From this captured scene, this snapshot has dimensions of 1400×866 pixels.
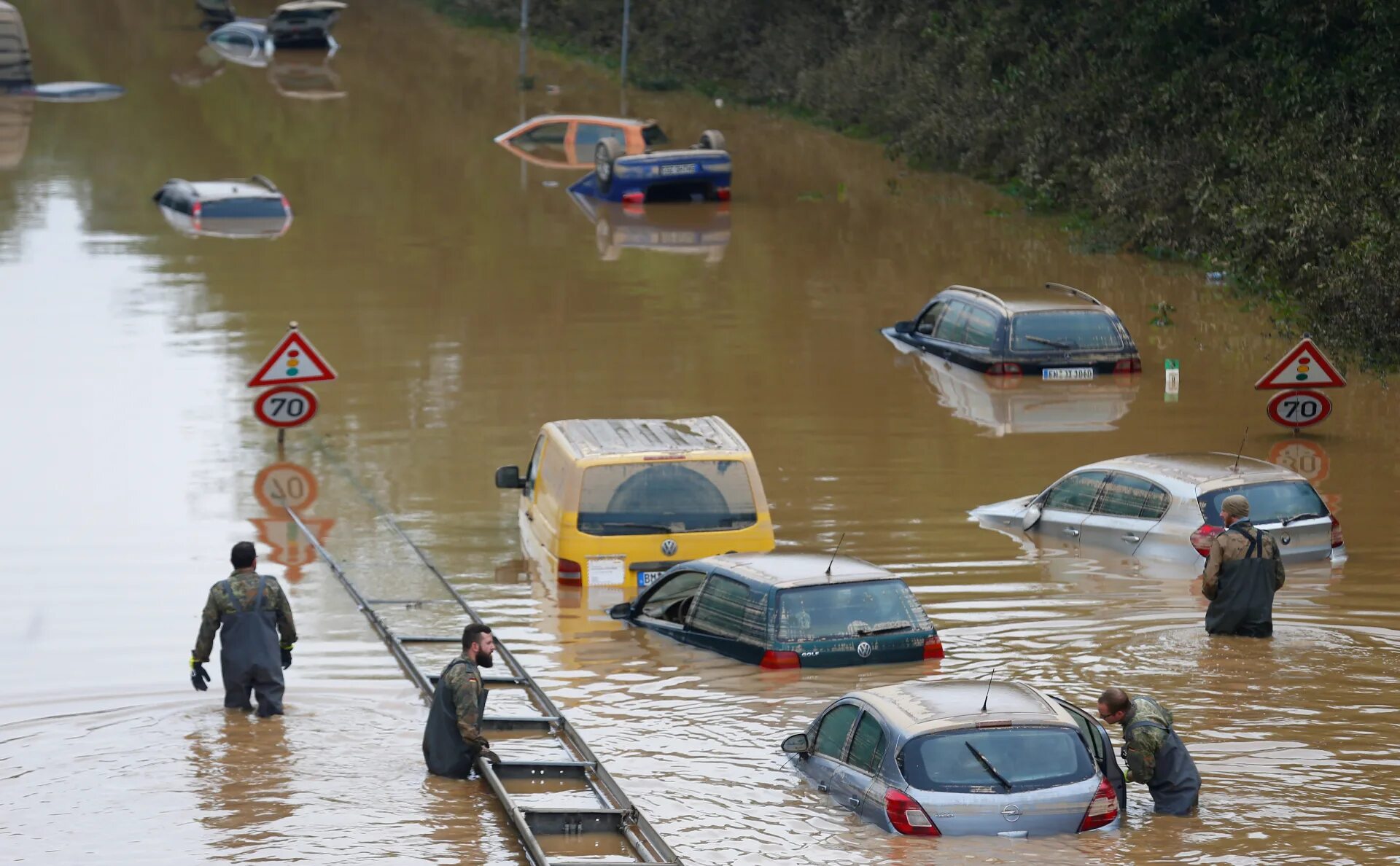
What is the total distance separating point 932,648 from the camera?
1577 cm

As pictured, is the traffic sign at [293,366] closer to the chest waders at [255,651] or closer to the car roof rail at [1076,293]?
the chest waders at [255,651]

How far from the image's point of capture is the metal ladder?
12195 millimetres

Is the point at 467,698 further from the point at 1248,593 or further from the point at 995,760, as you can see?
the point at 1248,593

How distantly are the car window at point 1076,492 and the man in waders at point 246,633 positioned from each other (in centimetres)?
865

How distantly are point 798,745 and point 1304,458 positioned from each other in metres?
12.8

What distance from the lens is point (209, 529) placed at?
21422mm

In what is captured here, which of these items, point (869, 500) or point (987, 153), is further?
point (987, 153)

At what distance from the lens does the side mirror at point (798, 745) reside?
13383mm

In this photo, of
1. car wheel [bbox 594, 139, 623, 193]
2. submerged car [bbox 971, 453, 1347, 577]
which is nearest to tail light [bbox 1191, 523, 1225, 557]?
submerged car [bbox 971, 453, 1347, 577]

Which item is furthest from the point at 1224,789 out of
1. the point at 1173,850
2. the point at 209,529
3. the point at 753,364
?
the point at 753,364

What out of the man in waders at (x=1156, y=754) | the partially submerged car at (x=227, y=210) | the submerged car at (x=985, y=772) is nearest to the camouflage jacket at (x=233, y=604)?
the submerged car at (x=985, y=772)

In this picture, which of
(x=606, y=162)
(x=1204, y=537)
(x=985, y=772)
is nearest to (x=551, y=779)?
(x=985, y=772)

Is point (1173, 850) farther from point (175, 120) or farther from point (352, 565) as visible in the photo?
point (175, 120)

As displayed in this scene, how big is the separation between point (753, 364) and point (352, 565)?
36.7 feet
